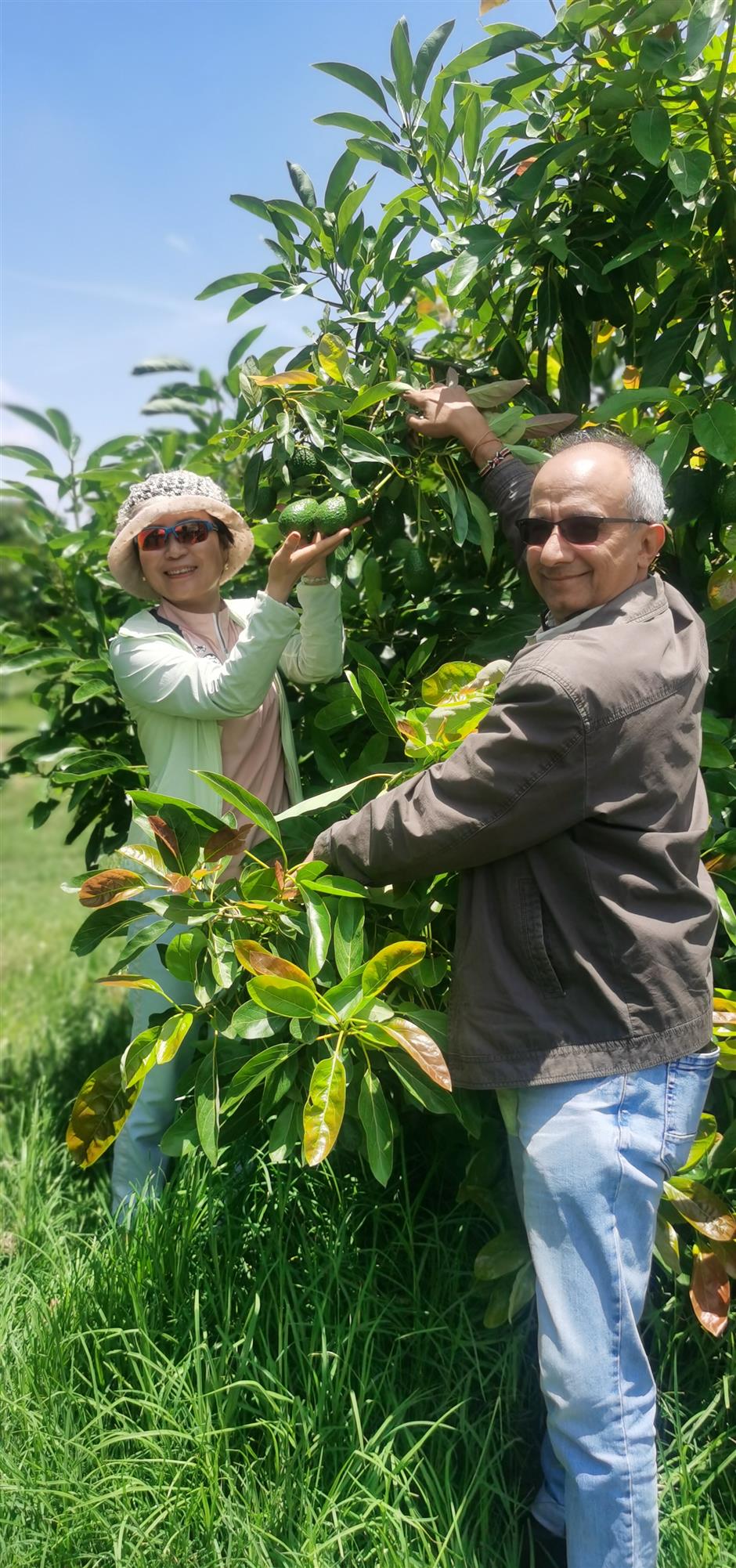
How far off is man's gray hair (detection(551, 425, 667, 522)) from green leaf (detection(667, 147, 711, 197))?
0.41 metres

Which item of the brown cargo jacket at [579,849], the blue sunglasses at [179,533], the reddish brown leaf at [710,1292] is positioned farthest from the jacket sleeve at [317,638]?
the reddish brown leaf at [710,1292]

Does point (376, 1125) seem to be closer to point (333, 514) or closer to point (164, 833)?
point (164, 833)

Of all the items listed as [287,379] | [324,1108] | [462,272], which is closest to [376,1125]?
[324,1108]

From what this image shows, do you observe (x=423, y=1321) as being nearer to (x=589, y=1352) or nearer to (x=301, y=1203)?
(x=301, y=1203)

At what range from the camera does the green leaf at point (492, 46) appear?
1.86 meters

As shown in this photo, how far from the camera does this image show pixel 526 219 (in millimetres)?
2018

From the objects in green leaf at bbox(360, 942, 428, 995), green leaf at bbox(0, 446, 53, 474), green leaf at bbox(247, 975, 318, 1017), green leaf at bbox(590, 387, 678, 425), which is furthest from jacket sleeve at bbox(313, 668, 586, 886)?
green leaf at bbox(0, 446, 53, 474)

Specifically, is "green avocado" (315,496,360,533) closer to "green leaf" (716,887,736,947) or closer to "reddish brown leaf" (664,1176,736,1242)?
"green leaf" (716,887,736,947)

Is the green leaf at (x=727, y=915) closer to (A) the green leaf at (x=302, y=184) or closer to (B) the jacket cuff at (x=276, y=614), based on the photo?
(B) the jacket cuff at (x=276, y=614)

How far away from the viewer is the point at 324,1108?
5.24 feet

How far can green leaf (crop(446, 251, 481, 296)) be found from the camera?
1892 mm

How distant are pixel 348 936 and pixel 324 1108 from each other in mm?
256

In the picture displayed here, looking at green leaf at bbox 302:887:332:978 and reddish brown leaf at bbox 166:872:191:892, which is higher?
reddish brown leaf at bbox 166:872:191:892

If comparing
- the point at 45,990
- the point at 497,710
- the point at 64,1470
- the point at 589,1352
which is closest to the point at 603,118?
the point at 497,710
